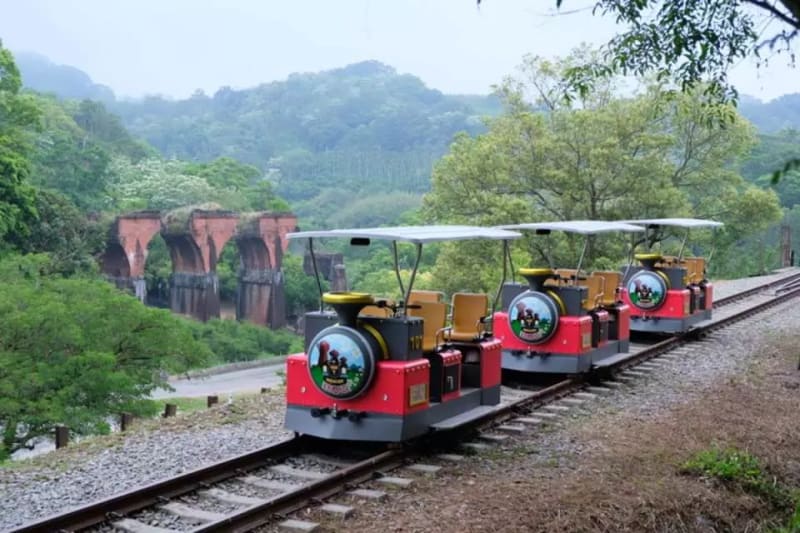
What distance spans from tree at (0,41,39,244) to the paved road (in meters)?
8.66

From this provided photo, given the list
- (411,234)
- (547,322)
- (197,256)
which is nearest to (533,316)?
(547,322)

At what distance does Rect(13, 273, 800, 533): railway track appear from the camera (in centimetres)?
651

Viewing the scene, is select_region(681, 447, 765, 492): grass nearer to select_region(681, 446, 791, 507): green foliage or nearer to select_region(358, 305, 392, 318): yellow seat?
select_region(681, 446, 791, 507): green foliage

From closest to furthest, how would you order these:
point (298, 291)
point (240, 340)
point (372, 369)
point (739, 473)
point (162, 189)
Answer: point (739, 473), point (372, 369), point (240, 340), point (298, 291), point (162, 189)

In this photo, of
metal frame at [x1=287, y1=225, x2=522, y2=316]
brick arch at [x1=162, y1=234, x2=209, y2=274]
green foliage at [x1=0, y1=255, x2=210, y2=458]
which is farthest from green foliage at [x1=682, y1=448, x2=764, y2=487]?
brick arch at [x1=162, y1=234, x2=209, y2=274]

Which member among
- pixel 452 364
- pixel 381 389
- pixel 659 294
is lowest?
pixel 381 389

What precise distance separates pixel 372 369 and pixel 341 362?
29 cm

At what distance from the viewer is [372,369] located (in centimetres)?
828

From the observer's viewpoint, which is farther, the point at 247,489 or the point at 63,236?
the point at 63,236

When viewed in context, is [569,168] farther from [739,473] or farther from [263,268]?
[263,268]

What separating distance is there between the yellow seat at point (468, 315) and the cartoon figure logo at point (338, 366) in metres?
1.95

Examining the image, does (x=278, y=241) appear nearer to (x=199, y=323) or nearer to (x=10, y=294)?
(x=199, y=323)

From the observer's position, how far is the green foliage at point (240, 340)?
161 ft

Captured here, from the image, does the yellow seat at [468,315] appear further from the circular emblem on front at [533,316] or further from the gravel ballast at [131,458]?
the circular emblem on front at [533,316]
